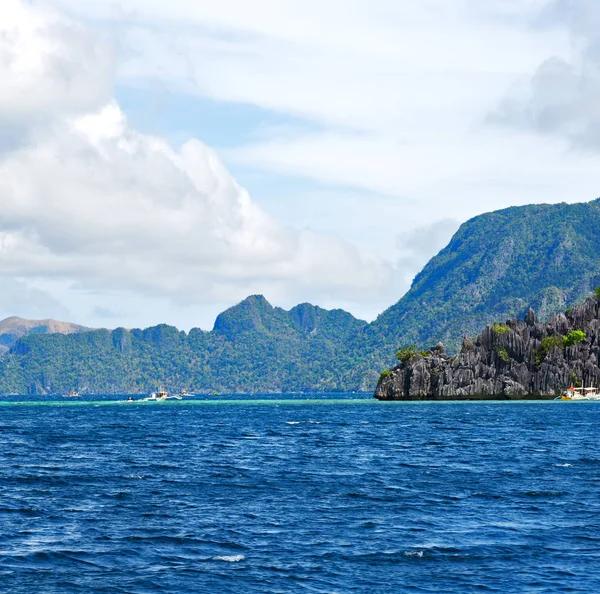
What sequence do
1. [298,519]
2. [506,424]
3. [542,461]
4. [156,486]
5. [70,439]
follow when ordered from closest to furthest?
[298,519], [156,486], [542,461], [70,439], [506,424]

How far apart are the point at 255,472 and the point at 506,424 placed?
9051 centimetres

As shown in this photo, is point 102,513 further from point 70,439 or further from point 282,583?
point 70,439

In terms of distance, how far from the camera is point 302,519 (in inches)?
2244

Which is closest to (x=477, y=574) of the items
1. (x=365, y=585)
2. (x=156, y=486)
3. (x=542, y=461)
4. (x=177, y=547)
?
(x=365, y=585)

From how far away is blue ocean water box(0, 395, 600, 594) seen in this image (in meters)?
42.3

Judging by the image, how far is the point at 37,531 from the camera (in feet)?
174

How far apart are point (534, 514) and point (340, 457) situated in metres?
40.9

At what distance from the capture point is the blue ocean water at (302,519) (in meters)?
42.3

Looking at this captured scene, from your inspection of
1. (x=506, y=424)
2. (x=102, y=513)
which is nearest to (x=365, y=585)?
(x=102, y=513)

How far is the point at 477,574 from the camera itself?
42.8 meters

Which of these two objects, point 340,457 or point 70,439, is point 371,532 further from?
point 70,439

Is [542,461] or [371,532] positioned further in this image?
[542,461]

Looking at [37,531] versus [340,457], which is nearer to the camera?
[37,531]

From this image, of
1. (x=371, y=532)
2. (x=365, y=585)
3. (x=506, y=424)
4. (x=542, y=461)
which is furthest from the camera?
(x=506, y=424)
